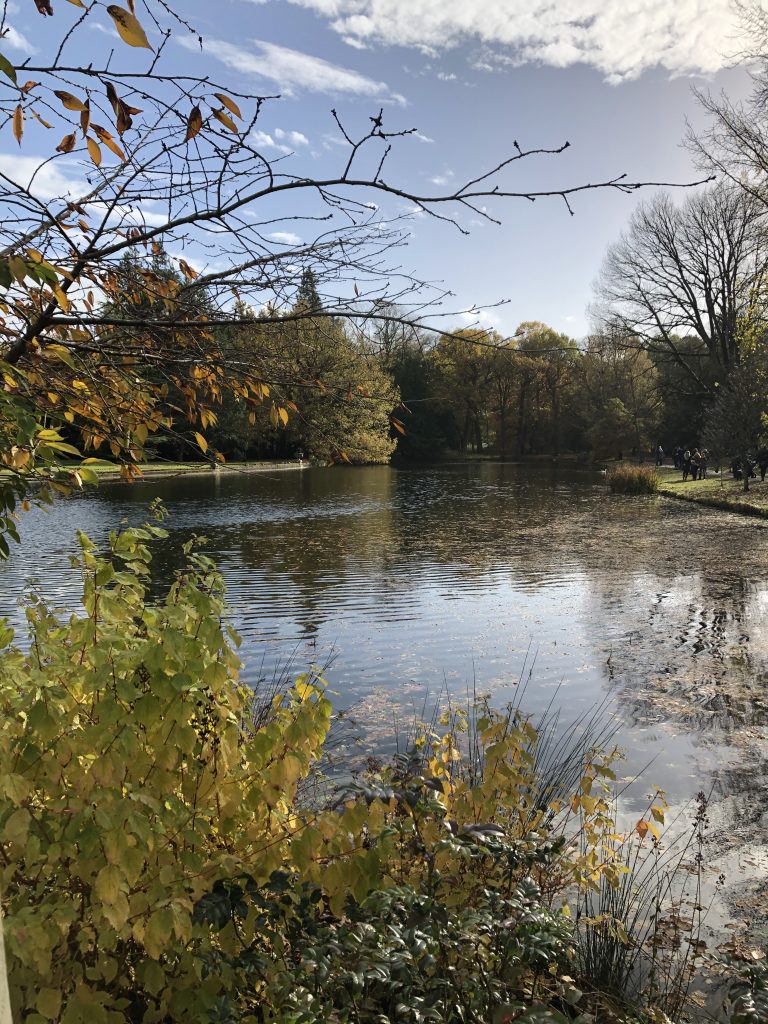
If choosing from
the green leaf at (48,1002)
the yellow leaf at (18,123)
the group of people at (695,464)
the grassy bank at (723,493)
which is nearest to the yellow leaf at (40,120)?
the yellow leaf at (18,123)

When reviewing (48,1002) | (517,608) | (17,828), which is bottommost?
(517,608)

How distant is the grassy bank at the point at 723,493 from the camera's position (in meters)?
24.1

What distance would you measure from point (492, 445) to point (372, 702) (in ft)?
249

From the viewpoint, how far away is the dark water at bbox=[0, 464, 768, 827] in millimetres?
7332

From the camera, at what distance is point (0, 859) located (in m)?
2.37

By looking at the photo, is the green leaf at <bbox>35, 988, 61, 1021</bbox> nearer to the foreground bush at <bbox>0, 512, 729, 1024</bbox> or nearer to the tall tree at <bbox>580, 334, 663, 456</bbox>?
the foreground bush at <bbox>0, 512, 729, 1024</bbox>

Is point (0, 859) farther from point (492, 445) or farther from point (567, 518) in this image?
point (492, 445)

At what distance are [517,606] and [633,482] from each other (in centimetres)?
2222

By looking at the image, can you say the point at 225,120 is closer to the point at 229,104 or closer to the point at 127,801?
the point at 229,104

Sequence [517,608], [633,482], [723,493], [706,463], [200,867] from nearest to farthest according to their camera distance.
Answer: [200,867] < [517,608] < [723,493] < [633,482] < [706,463]

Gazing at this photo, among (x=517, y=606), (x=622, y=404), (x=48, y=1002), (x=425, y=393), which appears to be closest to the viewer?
(x=48, y=1002)

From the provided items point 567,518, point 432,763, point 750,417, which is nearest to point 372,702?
point 432,763

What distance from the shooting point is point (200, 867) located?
7.59 feet

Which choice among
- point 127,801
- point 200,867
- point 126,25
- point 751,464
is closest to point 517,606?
point 200,867
